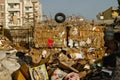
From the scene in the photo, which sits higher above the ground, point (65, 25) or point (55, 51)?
point (65, 25)

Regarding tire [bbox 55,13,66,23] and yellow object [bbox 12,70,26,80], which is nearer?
yellow object [bbox 12,70,26,80]

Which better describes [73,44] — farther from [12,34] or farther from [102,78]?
[102,78]

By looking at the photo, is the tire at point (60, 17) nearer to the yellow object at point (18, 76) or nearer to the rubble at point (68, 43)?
the rubble at point (68, 43)

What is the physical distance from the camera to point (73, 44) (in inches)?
707

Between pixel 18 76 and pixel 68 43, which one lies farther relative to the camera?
pixel 68 43

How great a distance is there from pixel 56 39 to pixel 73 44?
867mm

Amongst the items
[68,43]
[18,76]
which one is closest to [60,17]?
[68,43]

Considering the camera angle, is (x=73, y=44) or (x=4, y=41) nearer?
(x=73, y=44)

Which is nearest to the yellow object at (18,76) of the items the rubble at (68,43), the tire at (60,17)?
the rubble at (68,43)

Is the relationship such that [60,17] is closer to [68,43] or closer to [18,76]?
[68,43]

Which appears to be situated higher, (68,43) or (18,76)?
(68,43)

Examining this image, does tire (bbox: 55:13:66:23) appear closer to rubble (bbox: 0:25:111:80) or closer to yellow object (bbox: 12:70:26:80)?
rubble (bbox: 0:25:111:80)

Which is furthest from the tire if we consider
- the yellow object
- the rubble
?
the yellow object

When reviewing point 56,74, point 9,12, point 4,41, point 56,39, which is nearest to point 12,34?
point 4,41
